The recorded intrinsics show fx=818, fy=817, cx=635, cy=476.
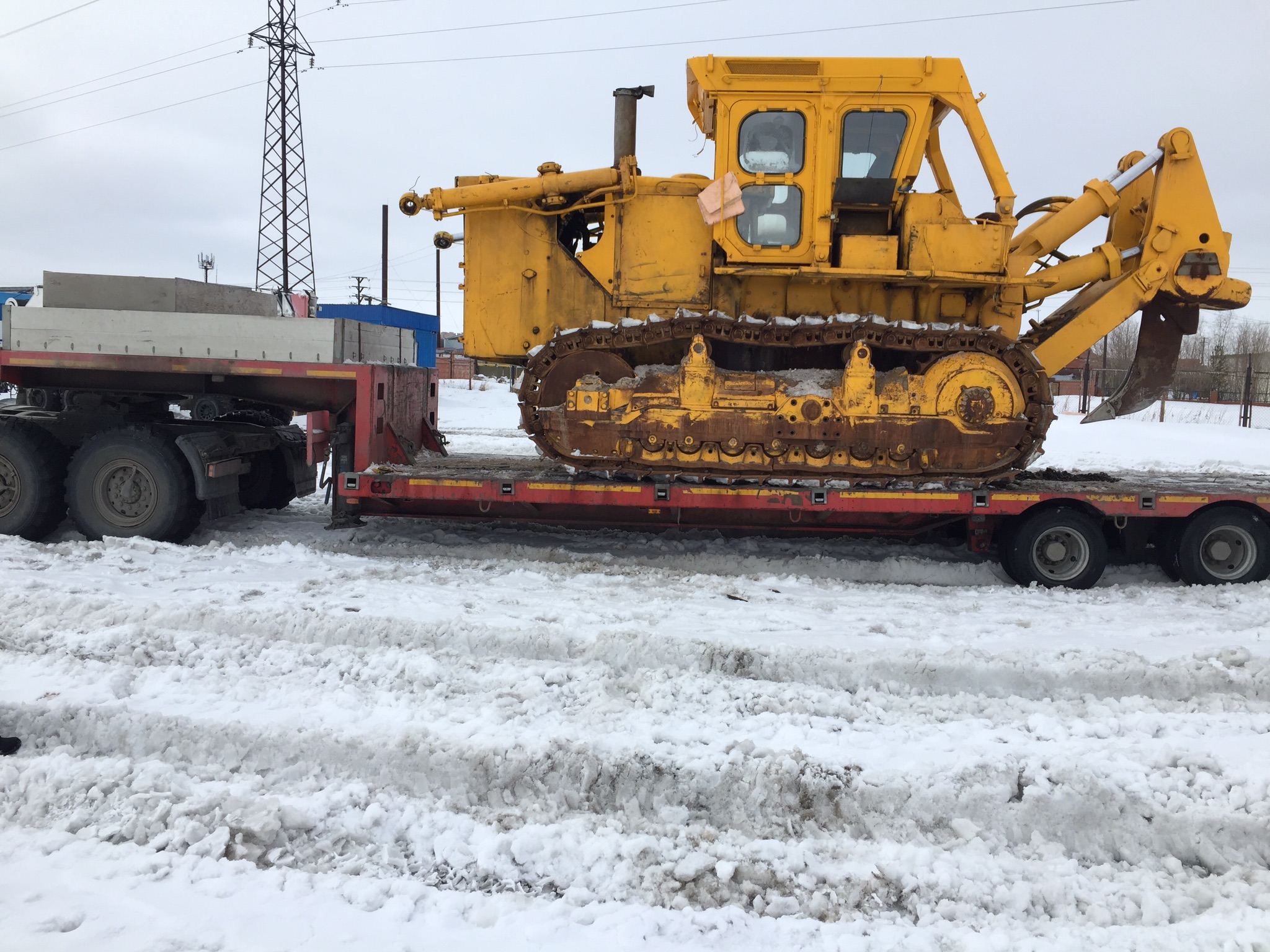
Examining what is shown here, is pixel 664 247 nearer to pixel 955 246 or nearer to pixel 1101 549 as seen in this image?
pixel 955 246

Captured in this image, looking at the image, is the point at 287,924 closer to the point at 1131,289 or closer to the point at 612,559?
the point at 612,559

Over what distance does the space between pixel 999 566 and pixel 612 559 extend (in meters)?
3.31

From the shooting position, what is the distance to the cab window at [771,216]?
6.81 m

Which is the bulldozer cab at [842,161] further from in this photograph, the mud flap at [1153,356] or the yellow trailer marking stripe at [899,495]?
the mud flap at [1153,356]

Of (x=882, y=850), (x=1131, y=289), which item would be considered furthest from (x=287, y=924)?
(x=1131, y=289)

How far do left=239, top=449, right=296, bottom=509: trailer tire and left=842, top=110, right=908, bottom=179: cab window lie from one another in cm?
629

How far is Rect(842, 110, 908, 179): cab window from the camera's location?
6.67 meters

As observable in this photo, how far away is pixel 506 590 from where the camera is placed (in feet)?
19.3

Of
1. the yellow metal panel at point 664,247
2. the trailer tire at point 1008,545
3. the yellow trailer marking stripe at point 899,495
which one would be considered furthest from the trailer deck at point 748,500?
the yellow metal panel at point 664,247

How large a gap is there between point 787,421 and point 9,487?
6.84 meters

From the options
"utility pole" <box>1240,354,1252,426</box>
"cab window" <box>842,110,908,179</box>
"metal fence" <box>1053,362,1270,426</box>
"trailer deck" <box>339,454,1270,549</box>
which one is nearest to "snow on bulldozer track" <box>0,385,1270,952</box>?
"trailer deck" <box>339,454,1270,549</box>

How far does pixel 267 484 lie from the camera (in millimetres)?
8727

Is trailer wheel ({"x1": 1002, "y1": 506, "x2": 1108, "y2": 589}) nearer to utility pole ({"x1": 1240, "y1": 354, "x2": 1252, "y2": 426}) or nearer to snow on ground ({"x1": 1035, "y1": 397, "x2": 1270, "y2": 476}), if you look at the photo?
snow on ground ({"x1": 1035, "y1": 397, "x2": 1270, "y2": 476})

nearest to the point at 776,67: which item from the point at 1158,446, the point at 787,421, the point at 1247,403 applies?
the point at 787,421
